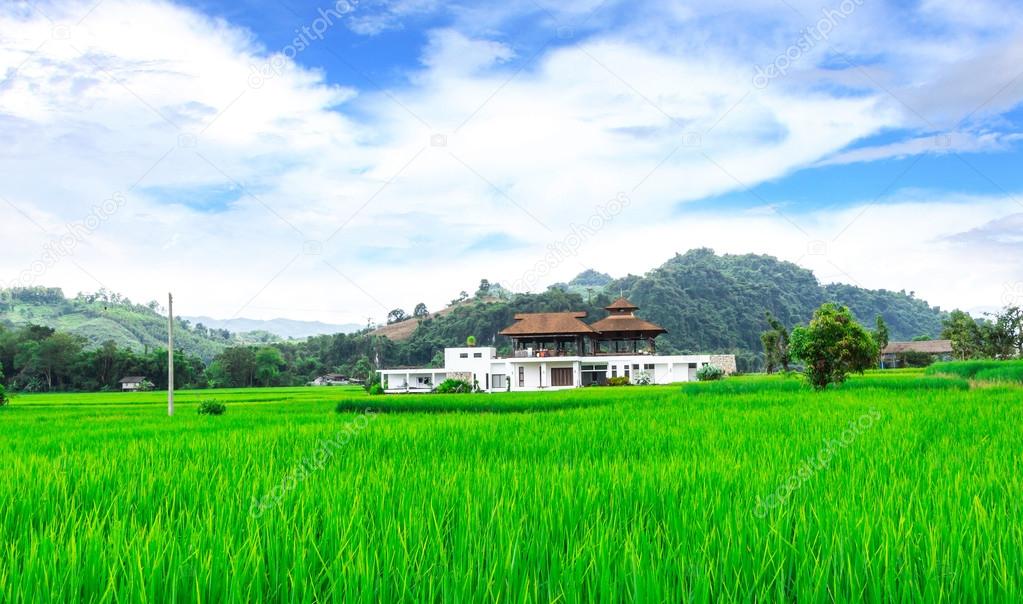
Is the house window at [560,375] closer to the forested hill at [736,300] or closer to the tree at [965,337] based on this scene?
the forested hill at [736,300]

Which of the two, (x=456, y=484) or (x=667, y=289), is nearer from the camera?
(x=456, y=484)

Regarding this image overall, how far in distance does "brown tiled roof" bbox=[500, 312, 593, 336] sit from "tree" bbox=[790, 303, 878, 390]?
21.8 metres

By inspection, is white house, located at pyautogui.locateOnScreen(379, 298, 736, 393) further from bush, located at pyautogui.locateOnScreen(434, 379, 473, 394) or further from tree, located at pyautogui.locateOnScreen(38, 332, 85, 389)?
tree, located at pyautogui.locateOnScreen(38, 332, 85, 389)

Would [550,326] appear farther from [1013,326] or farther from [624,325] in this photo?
[1013,326]

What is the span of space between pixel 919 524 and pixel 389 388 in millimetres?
47396

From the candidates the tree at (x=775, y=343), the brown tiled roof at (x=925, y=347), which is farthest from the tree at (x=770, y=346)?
the brown tiled roof at (x=925, y=347)

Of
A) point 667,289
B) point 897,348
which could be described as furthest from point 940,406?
point 897,348

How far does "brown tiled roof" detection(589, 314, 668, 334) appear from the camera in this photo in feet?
139

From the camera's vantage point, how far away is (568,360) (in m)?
42.0

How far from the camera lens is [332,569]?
218cm

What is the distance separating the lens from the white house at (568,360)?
1661 inches

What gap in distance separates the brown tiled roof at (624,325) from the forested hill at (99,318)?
56582 mm

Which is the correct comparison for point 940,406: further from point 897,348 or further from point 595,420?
point 897,348

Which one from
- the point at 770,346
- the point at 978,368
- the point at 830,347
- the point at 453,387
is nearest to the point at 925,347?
the point at 770,346
